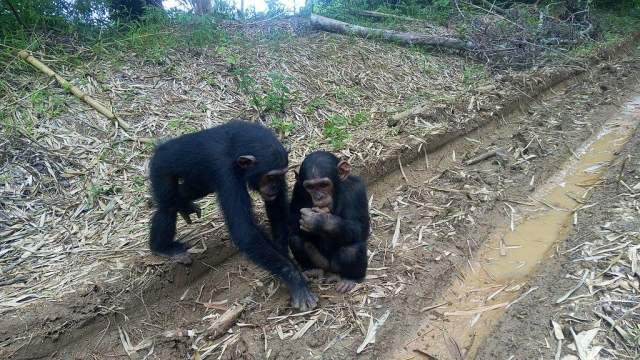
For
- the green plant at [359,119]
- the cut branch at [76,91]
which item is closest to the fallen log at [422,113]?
the green plant at [359,119]

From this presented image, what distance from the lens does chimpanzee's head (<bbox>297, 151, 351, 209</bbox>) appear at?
4.59m

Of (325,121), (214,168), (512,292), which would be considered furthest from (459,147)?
(214,168)

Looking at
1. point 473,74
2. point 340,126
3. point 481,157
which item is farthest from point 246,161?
point 473,74

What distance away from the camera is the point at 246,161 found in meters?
4.61

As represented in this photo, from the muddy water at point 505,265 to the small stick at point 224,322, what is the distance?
161 cm

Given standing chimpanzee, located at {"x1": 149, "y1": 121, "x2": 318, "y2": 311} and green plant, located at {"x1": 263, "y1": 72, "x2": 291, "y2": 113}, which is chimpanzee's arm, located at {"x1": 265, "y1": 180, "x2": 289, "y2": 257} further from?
green plant, located at {"x1": 263, "y1": 72, "x2": 291, "y2": 113}

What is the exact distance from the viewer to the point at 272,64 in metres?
10.1

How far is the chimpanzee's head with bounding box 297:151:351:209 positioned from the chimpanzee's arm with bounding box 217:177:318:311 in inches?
24.2

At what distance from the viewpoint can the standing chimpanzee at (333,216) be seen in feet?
15.1

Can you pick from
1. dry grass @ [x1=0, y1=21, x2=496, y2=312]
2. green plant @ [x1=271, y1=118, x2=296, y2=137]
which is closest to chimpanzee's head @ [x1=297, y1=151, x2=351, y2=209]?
dry grass @ [x1=0, y1=21, x2=496, y2=312]

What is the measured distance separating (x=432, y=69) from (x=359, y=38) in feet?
7.39

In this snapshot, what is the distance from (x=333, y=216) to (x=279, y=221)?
35.7 inches

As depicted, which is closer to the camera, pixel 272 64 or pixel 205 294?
pixel 205 294

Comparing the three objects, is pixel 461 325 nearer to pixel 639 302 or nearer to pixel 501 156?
pixel 639 302
